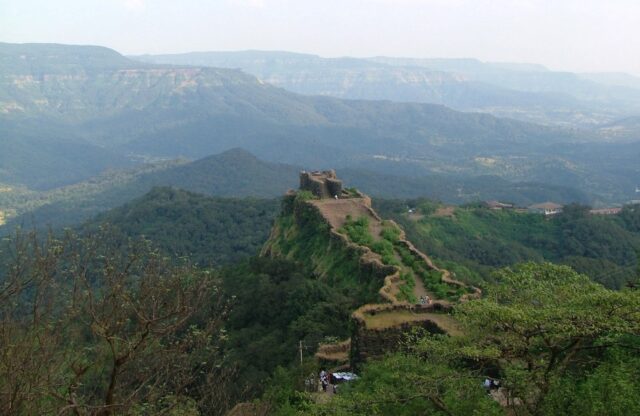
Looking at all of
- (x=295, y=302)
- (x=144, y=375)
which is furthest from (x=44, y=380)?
(x=295, y=302)

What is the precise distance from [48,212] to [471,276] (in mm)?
114518

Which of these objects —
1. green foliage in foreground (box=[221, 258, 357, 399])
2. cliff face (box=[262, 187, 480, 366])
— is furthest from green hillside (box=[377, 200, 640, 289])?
green foliage in foreground (box=[221, 258, 357, 399])

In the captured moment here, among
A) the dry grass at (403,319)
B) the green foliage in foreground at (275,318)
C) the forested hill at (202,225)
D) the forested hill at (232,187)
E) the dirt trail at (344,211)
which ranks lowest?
the forested hill at (232,187)

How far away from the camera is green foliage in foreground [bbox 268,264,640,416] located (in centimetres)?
1205

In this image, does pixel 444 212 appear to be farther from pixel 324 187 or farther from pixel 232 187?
pixel 232 187


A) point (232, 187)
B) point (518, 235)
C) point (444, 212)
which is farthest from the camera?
point (232, 187)

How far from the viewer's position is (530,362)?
42.8ft

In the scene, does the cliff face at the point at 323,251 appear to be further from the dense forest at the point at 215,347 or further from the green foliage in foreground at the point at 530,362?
the green foliage in foreground at the point at 530,362

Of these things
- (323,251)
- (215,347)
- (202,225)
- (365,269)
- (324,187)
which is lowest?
(202,225)

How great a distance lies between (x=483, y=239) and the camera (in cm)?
7612

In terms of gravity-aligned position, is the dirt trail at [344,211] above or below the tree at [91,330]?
below

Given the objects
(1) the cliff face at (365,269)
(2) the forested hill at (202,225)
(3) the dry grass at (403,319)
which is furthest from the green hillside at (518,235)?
(3) the dry grass at (403,319)

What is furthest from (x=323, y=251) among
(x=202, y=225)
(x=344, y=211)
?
(x=202, y=225)

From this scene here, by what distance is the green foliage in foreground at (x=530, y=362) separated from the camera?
1205 cm
